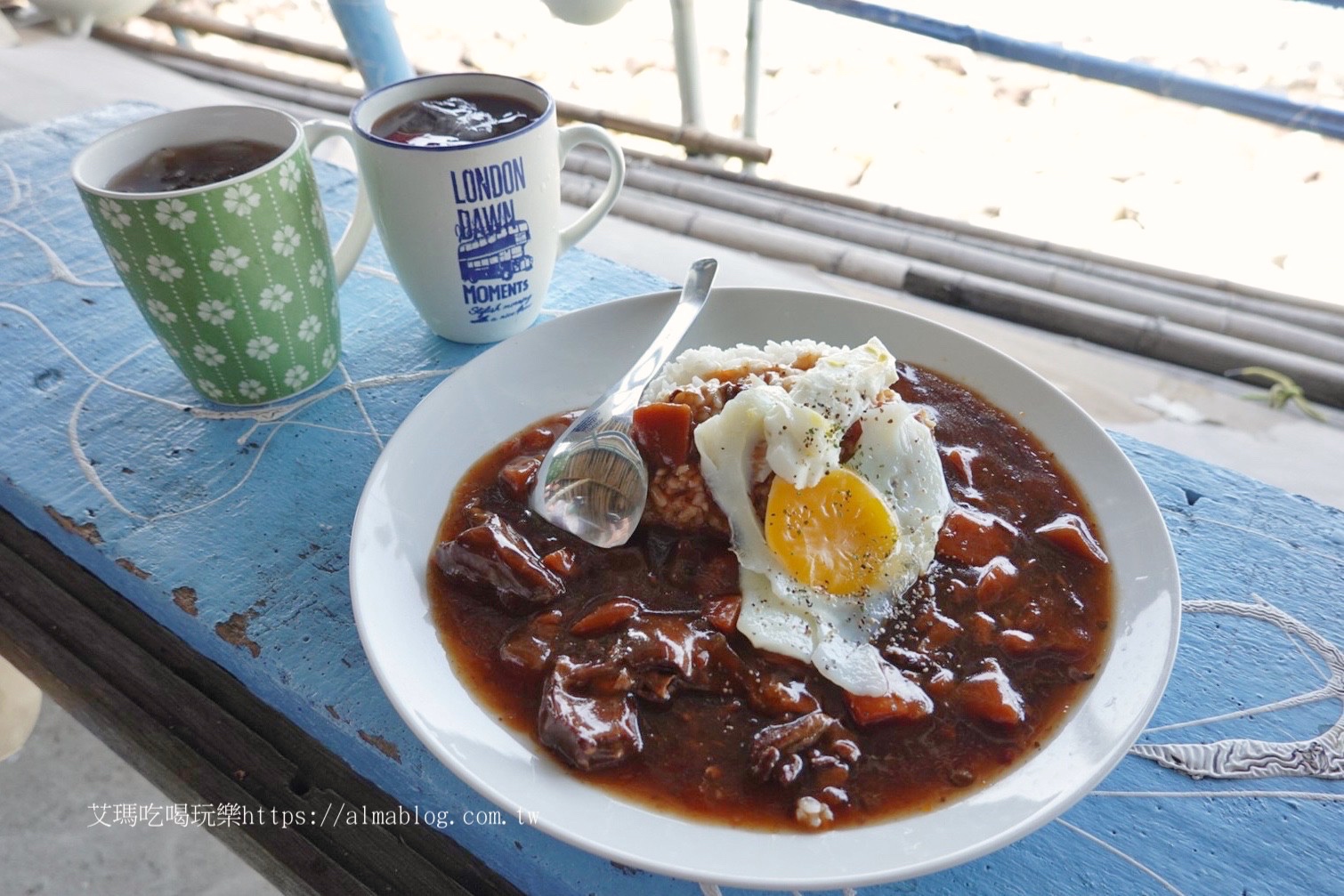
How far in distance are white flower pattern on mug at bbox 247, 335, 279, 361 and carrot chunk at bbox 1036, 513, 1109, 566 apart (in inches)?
58.5

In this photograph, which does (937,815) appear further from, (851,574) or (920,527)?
(920,527)

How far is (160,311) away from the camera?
164 cm

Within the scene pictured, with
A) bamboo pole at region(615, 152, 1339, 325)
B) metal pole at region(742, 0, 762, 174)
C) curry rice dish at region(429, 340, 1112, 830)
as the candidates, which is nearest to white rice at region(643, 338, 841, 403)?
curry rice dish at region(429, 340, 1112, 830)

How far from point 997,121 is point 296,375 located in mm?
4502

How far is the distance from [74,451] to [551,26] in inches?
187

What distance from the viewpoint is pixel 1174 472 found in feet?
5.66

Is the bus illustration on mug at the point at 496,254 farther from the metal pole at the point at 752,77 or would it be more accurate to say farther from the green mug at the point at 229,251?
the metal pole at the point at 752,77

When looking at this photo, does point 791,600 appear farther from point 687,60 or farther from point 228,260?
point 687,60

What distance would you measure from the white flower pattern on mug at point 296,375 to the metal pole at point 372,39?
3.79 feet

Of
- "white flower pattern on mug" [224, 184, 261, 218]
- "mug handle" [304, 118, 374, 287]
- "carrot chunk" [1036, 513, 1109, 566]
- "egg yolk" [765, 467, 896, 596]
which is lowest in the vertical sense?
"carrot chunk" [1036, 513, 1109, 566]

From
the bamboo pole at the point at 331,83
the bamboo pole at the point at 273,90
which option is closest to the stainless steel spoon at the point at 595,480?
the bamboo pole at the point at 331,83

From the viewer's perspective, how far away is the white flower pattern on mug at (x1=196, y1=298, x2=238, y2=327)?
5.32 feet

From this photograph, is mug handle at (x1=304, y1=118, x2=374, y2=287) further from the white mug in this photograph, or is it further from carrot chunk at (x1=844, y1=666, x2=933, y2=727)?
carrot chunk at (x1=844, y1=666, x2=933, y2=727)

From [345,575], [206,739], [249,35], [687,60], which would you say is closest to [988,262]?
[687,60]
